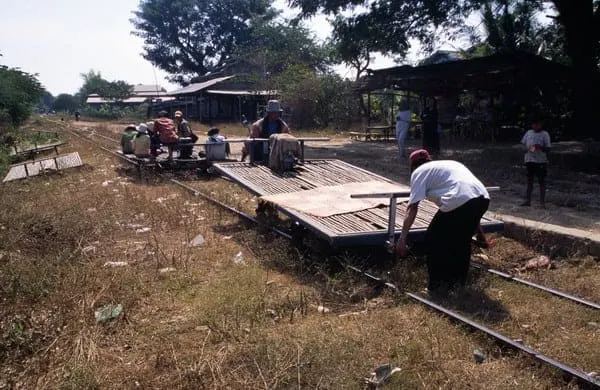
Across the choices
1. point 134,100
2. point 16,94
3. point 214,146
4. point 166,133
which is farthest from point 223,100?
point 134,100

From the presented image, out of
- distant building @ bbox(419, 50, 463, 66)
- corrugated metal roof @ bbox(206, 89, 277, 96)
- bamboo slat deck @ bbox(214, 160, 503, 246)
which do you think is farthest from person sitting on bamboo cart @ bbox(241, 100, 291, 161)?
corrugated metal roof @ bbox(206, 89, 277, 96)

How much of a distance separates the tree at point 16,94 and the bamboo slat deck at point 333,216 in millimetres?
20976

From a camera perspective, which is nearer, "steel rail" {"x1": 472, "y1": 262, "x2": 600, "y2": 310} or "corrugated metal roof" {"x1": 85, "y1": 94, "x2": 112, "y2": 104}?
"steel rail" {"x1": 472, "y1": 262, "x2": 600, "y2": 310}

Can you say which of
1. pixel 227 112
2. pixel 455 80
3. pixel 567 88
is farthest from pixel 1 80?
pixel 567 88

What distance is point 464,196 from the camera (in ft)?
15.3

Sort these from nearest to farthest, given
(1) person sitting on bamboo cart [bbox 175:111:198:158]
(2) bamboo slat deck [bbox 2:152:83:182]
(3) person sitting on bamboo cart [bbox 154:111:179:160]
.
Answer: (3) person sitting on bamboo cart [bbox 154:111:179:160] < (1) person sitting on bamboo cart [bbox 175:111:198:158] < (2) bamboo slat deck [bbox 2:152:83:182]

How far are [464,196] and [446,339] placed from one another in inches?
50.5

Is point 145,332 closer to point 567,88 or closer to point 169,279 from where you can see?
point 169,279

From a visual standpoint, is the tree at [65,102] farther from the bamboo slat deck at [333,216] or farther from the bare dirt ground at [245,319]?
the bare dirt ground at [245,319]

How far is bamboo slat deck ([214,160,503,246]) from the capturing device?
5336 mm

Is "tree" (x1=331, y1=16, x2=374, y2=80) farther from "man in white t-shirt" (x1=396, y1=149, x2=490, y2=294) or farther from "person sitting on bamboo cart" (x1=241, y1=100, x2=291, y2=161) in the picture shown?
"man in white t-shirt" (x1=396, y1=149, x2=490, y2=294)

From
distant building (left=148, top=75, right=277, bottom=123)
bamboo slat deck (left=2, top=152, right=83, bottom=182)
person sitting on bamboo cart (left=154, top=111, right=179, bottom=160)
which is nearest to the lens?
person sitting on bamboo cart (left=154, top=111, right=179, bottom=160)

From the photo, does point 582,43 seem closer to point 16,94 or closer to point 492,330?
point 492,330

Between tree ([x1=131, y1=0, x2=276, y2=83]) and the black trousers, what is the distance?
51895 millimetres
